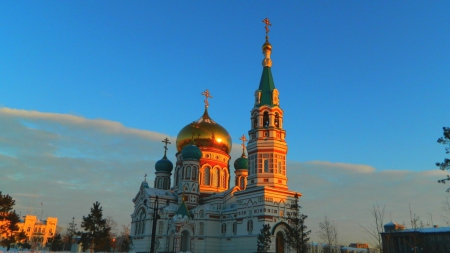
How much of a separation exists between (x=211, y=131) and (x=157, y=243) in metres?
14.2

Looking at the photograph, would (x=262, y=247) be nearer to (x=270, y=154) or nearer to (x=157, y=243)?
(x=270, y=154)

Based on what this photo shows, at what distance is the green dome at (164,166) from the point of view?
153 ft

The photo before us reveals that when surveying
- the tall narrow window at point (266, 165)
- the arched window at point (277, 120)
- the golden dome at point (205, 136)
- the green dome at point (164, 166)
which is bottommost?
the tall narrow window at point (266, 165)

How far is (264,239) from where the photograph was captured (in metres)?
30.8

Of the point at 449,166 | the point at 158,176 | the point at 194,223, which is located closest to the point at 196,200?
the point at 194,223

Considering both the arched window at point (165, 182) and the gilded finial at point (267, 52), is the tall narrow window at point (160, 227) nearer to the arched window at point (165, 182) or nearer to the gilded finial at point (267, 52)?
the arched window at point (165, 182)

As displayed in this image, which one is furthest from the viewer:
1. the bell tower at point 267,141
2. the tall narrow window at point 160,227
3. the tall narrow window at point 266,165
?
the tall narrow window at point 160,227

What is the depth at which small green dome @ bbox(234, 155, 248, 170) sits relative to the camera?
46.7 metres

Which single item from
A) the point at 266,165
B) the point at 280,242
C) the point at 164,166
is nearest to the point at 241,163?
the point at 164,166

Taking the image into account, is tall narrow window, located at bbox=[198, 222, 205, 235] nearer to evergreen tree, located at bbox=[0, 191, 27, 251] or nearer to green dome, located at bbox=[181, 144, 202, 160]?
green dome, located at bbox=[181, 144, 202, 160]

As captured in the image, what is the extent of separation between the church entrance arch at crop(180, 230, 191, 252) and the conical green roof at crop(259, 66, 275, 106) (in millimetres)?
13859

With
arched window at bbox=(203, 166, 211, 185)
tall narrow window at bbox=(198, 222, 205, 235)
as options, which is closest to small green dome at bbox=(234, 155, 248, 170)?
arched window at bbox=(203, 166, 211, 185)

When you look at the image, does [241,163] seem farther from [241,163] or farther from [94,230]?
[94,230]

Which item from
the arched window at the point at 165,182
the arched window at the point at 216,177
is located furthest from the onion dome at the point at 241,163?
the arched window at the point at 165,182
